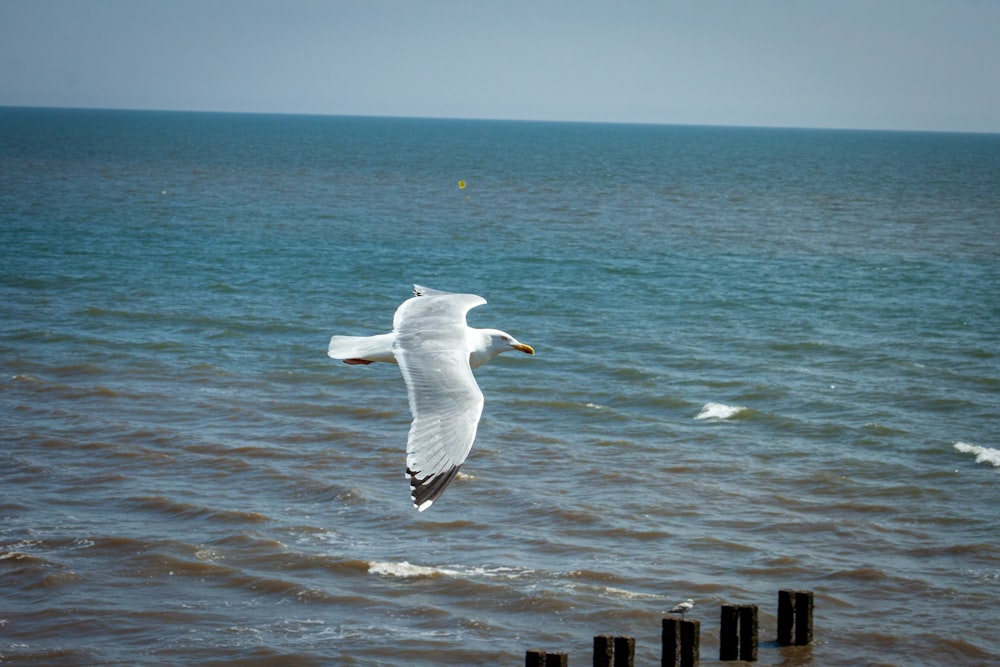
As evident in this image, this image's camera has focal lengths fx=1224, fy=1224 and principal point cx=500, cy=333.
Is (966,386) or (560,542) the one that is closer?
(560,542)

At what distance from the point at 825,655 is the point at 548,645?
245 cm

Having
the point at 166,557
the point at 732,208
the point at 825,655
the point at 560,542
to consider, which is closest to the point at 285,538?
the point at 166,557

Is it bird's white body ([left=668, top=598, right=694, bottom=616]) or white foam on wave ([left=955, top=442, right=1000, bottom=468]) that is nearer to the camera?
bird's white body ([left=668, top=598, right=694, bottom=616])

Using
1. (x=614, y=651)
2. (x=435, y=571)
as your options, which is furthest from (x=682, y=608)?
(x=435, y=571)

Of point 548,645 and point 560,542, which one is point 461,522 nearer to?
point 560,542

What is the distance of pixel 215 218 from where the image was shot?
4828 cm

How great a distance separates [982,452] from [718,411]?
403cm

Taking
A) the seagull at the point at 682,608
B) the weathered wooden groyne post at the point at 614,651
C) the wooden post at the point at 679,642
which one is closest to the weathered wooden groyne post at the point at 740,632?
the seagull at the point at 682,608

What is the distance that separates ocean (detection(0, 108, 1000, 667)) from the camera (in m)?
11.6

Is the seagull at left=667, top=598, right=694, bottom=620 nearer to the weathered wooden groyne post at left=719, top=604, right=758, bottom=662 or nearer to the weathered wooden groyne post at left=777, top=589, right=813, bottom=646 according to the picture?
the weathered wooden groyne post at left=719, top=604, right=758, bottom=662

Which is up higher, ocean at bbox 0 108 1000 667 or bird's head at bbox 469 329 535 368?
bird's head at bbox 469 329 535 368

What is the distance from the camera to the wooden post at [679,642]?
9586 millimetres

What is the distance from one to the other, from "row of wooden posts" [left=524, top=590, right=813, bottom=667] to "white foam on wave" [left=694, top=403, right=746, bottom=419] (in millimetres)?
Answer: 8708

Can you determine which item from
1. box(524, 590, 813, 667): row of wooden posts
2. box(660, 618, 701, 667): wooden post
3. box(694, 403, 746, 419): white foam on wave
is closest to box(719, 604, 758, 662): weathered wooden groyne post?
box(524, 590, 813, 667): row of wooden posts
